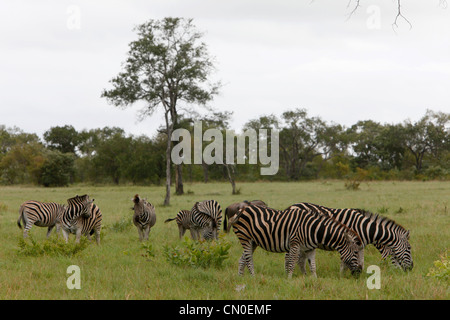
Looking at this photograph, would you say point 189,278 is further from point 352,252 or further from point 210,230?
point 210,230

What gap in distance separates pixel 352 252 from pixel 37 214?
902 cm

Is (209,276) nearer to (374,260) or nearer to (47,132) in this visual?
(374,260)

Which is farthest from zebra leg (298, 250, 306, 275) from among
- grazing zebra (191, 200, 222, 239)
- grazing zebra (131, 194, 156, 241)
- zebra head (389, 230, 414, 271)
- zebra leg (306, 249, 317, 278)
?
grazing zebra (131, 194, 156, 241)

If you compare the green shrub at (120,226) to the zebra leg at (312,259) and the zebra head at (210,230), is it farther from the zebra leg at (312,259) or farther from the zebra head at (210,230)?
the zebra leg at (312,259)

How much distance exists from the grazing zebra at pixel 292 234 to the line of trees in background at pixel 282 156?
46987 millimetres

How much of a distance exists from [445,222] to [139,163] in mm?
45336

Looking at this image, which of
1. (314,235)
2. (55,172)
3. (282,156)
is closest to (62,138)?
(55,172)

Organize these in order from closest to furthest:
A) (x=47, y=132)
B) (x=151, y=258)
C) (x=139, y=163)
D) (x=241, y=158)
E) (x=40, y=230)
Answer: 1. (x=151, y=258)
2. (x=40, y=230)
3. (x=139, y=163)
4. (x=241, y=158)
5. (x=47, y=132)

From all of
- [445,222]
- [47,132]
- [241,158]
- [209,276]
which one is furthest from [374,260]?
[47,132]

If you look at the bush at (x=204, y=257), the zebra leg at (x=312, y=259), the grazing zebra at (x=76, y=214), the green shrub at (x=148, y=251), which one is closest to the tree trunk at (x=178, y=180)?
the grazing zebra at (x=76, y=214)

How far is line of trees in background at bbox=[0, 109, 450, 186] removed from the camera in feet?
184

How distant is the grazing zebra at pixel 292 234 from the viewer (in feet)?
27.0

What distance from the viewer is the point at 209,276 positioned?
317 inches

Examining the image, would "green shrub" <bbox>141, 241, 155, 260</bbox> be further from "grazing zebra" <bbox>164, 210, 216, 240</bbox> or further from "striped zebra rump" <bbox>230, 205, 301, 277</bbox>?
"grazing zebra" <bbox>164, 210, 216, 240</bbox>
